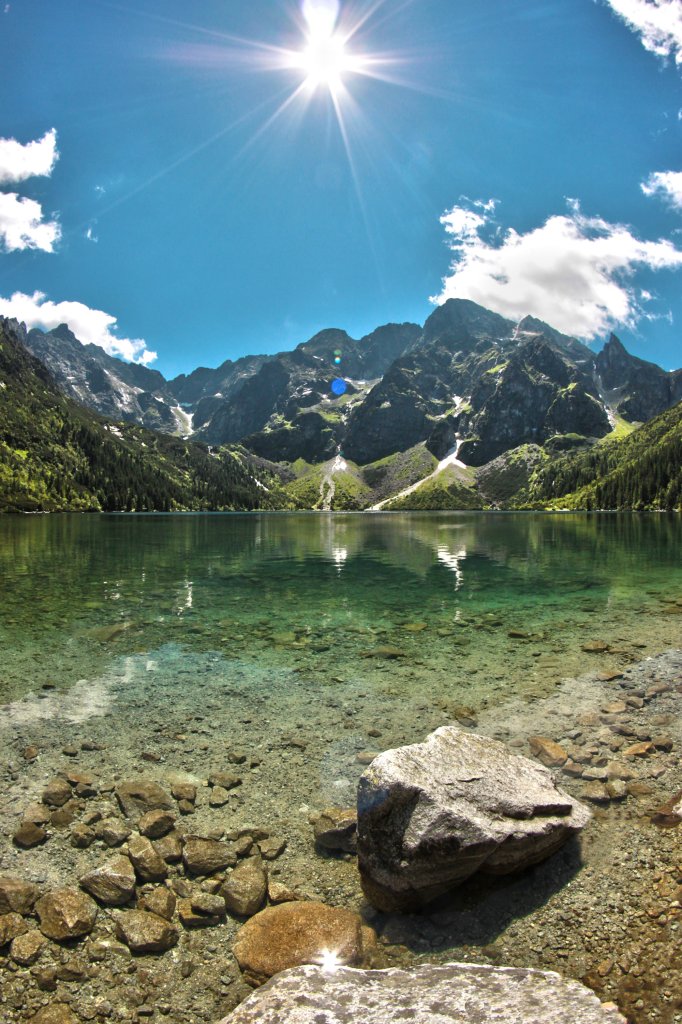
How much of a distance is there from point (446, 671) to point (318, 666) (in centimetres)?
543

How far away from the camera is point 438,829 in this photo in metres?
8.51

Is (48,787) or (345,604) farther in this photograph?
(345,604)

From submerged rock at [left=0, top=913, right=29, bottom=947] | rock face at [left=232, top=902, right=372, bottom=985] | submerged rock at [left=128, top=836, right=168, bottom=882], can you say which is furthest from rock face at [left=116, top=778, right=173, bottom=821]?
rock face at [left=232, top=902, right=372, bottom=985]

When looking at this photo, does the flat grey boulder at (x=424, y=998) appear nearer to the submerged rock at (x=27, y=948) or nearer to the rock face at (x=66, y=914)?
the rock face at (x=66, y=914)

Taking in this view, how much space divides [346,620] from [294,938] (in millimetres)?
22958

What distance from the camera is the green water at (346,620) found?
67.9 ft

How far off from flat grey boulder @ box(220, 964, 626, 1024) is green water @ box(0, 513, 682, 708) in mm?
10851

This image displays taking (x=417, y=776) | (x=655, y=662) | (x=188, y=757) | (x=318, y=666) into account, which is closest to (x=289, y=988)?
(x=417, y=776)

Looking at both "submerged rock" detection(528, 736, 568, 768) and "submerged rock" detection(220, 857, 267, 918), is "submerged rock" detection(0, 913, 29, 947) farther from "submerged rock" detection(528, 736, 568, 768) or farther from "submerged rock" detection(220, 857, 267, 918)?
"submerged rock" detection(528, 736, 568, 768)

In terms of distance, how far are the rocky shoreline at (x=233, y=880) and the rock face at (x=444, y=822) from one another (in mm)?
429

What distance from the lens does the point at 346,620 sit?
101 ft

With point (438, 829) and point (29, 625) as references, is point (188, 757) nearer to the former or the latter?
point (438, 829)

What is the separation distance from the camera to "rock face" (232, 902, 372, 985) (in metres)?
7.41

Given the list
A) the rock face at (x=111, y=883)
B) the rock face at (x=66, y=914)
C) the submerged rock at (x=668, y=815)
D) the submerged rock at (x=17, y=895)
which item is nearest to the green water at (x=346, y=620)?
the submerged rock at (x=668, y=815)
